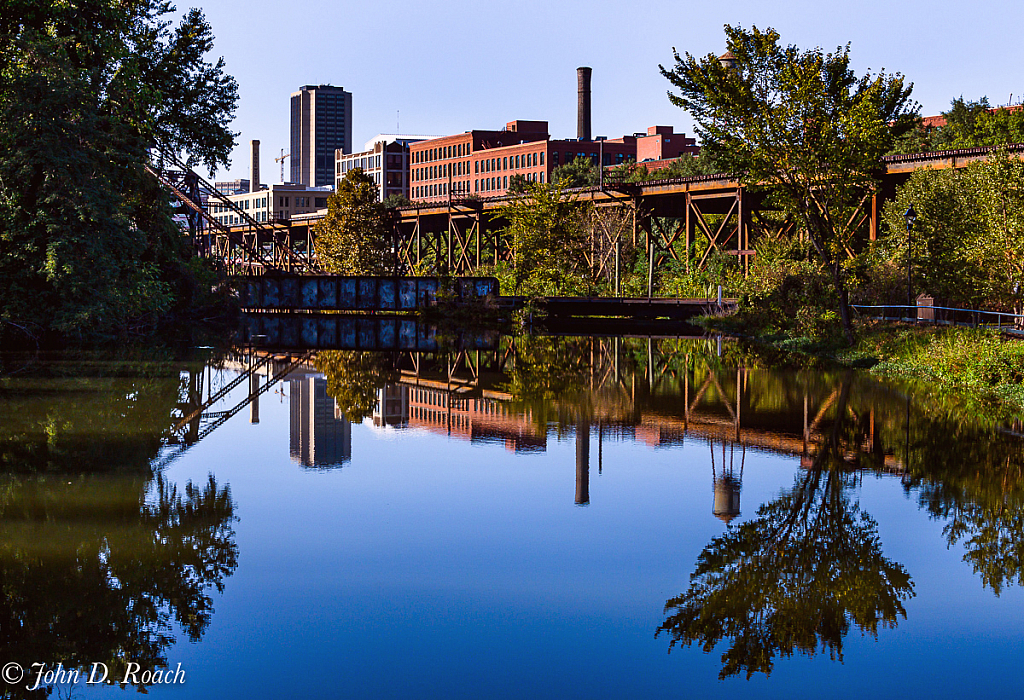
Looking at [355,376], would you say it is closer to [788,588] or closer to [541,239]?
[788,588]

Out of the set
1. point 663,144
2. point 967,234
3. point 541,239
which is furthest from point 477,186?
point 967,234

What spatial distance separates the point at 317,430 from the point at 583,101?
10081 centimetres

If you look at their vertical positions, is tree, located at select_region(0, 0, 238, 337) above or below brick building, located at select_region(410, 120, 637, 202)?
below

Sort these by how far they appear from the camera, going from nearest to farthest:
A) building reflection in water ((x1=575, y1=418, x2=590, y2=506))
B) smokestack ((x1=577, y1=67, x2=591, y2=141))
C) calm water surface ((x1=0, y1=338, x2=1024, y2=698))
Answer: calm water surface ((x1=0, y1=338, x2=1024, y2=698)) < building reflection in water ((x1=575, y1=418, x2=590, y2=506)) < smokestack ((x1=577, y1=67, x2=591, y2=141))

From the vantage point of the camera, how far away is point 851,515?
10.7 metres

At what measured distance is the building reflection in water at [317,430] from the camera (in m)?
14.0

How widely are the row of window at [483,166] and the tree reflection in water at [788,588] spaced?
137 meters

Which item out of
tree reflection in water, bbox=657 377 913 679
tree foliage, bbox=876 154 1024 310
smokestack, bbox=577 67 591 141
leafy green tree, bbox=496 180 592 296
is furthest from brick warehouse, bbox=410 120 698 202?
tree reflection in water, bbox=657 377 913 679

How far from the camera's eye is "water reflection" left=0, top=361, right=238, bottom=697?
705 cm

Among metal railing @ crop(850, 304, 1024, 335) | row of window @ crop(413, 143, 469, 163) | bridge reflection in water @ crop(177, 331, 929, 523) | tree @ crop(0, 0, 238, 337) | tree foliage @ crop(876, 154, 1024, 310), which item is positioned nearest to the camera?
bridge reflection in water @ crop(177, 331, 929, 523)

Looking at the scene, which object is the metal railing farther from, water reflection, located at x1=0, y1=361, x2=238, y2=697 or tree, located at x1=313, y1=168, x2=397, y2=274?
tree, located at x1=313, y1=168, x2=397, y2=274

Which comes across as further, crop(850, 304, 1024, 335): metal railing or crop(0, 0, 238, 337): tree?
crop(850, 304, 1024, 335): metal railing

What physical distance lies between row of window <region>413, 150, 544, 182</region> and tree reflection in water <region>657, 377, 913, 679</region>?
136673mm

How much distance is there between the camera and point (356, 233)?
244 feet
